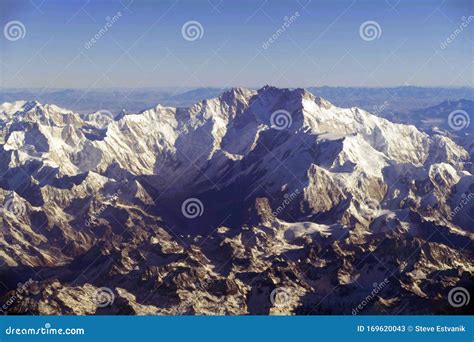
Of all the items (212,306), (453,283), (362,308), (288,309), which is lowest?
(212,306)

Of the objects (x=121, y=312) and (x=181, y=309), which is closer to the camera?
(x=121, y=312)

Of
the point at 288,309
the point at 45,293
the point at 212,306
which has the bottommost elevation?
the point at 45,293

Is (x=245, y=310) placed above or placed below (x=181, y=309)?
above

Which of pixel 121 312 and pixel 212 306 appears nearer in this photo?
pixel 121 312
